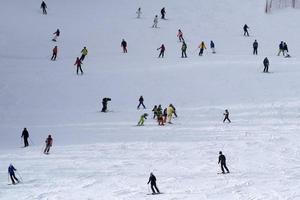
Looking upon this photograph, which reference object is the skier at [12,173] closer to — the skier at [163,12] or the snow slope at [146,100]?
the snow slope at [146,100]

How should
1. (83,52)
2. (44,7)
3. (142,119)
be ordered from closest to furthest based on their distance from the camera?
(142,119)
(83,52)
(44,7)

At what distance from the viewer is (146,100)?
35.9m

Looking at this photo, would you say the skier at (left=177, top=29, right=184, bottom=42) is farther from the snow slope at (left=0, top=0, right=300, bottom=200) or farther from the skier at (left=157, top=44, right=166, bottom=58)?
the skier at (left=157, top=44, right=166, bottom=58)

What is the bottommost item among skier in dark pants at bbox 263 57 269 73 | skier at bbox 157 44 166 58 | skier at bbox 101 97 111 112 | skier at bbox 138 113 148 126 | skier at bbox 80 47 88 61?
skier at bbox 138 113 148 126

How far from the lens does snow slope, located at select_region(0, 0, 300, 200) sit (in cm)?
2366

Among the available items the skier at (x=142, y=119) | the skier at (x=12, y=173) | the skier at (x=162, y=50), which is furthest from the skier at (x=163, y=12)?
the skier at (x=12, y=173)

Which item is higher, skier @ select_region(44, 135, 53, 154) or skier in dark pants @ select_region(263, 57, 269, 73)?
skier in dark pants @ select_region(263, 57, 269, 73)

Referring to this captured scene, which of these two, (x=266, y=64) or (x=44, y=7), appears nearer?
(x=266, y=64)

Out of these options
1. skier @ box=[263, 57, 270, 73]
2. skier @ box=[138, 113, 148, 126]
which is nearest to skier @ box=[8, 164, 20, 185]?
skier @ box=[138, 113, 148, 126]

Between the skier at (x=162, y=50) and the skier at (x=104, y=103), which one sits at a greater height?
the skier at (x=162, y=50)

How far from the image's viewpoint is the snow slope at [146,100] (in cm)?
2366

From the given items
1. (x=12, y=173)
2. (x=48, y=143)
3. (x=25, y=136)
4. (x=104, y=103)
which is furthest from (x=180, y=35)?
(x=12, y=173)

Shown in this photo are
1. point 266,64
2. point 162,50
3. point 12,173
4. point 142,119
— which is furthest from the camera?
point 162,50

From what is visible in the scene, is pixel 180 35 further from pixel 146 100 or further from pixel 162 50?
pixel 146 100
